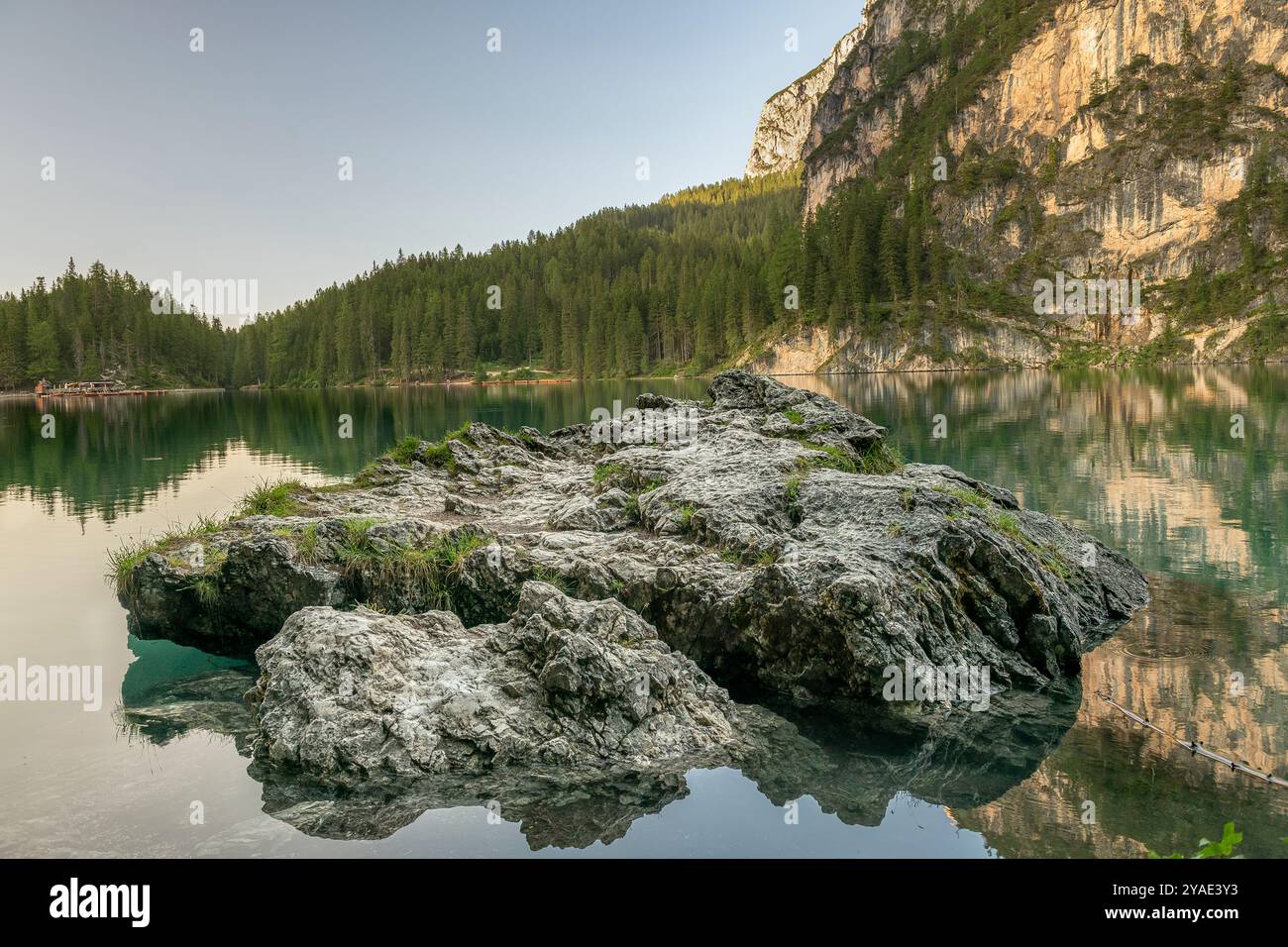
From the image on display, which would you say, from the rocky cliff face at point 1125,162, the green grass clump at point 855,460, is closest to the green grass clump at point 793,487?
the green grass clump at point 855,460

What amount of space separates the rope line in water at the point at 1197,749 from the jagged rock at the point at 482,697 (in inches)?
181

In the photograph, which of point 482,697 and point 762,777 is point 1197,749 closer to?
point 762,777

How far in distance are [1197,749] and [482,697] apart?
24.1 ft

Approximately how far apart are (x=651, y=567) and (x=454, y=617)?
298 centimetres

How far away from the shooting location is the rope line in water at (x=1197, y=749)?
25.6 feet

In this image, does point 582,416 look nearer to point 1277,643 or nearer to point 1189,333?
point 1277,643

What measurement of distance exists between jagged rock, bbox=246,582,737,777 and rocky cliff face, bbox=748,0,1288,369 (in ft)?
392

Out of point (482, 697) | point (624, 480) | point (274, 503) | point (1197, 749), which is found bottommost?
point (1197, 749)

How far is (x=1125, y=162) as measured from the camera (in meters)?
136

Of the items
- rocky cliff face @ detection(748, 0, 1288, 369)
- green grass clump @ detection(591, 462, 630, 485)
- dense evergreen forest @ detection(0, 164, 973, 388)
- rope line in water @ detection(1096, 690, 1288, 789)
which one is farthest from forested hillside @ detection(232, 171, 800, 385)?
rope line in water @ detection(1096, 690, 1288, 789)

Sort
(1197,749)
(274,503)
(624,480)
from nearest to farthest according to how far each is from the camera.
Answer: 1. (1197,749)
2. (274,503)
3. (624,480)

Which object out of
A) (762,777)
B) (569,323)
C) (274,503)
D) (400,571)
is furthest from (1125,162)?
(762,777)

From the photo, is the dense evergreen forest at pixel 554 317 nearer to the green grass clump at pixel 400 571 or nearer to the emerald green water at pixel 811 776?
the emerald green water at pixel 811 776
